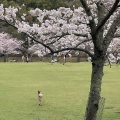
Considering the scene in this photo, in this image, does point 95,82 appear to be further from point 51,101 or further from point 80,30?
point 51,101

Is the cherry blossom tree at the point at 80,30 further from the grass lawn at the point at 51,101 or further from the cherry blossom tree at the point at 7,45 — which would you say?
the cherry blossom tree at the point at 7,45

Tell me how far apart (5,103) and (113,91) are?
23.7ft

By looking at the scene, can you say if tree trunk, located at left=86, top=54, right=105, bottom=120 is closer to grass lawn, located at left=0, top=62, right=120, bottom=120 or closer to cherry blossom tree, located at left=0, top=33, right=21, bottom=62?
grass lawn, located at left=0, top=62, right=120, bottom=120

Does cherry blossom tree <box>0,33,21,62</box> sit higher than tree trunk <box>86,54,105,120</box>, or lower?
higher

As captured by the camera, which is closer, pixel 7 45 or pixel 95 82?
pixel 95 82

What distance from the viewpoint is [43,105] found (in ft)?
48.5

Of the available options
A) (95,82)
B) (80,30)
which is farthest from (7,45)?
(95,82)

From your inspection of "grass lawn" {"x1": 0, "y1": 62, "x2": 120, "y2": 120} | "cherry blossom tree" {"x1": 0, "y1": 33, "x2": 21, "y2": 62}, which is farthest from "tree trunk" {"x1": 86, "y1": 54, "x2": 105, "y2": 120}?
"cherry blossom tree" {"x1": 0, "y1": 33, "x2": 21, "y2": 62}

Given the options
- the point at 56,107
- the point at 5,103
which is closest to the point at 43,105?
the point at 56,107

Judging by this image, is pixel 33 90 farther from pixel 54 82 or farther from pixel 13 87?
pixel 54 82

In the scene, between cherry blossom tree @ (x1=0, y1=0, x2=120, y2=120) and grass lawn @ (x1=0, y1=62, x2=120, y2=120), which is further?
grass lawn @ (x1=0, y1=62, x2=120, y2=120)

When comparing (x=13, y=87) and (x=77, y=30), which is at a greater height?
(x=77, y=30)

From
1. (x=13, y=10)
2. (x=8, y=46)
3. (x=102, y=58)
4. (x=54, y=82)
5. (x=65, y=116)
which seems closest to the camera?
(x=102, y=58)

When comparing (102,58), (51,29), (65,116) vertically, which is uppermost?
(51,29)
